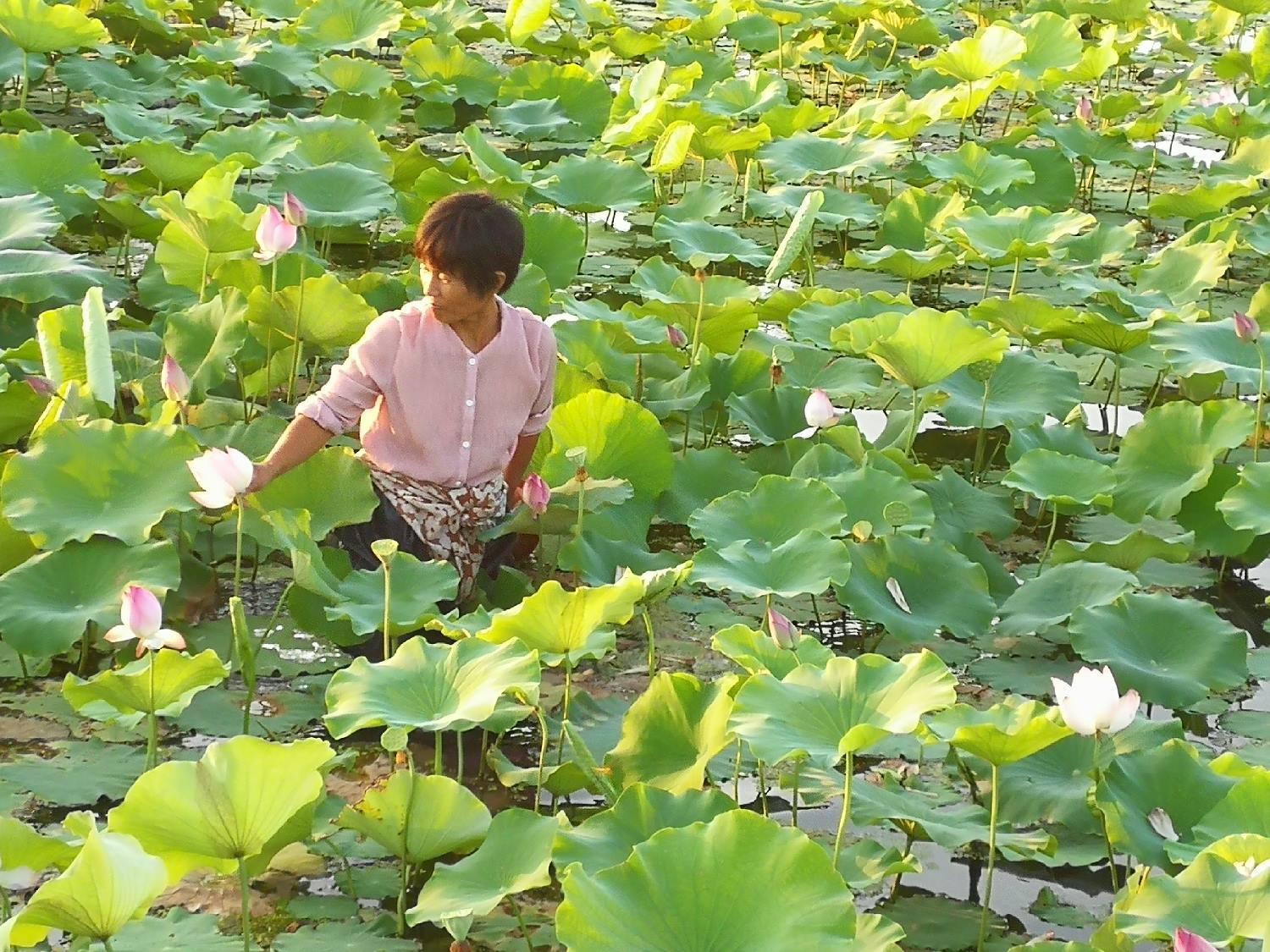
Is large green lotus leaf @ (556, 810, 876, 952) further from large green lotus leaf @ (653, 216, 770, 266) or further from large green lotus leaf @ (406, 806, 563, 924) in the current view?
large green lotus leaf @ (653, 216, 770, 266)

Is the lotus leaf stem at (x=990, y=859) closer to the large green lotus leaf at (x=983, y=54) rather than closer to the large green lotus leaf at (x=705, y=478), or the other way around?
the large green lotus leaf at (x=705, y=478)

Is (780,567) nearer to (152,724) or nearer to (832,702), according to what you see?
(832,702)

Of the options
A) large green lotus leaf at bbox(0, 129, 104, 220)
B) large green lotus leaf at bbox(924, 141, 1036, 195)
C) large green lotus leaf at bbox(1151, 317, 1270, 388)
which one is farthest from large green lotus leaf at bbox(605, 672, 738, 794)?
large green lotus leaf at bbox(924, 141, 1036, 195)

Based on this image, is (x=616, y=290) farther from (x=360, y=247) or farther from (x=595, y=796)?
(x=595, y=796)

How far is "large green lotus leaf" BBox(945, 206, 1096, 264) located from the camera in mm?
3854

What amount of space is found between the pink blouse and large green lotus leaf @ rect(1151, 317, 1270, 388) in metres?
1.24

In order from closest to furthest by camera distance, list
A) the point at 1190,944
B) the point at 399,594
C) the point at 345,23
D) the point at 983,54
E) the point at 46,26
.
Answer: the point at 1190,944 → the point at 399,594 → the point at 46,26 → the point at 983,54 → the point at 345,23

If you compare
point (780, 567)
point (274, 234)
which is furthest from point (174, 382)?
point (780, 567)

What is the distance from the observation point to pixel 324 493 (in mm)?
2641

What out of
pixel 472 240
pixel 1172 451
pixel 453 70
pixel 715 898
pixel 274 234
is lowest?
pixel 453 70

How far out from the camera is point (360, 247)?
Answer: 14.1ft

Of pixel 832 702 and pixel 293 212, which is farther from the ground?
pixel 293 212

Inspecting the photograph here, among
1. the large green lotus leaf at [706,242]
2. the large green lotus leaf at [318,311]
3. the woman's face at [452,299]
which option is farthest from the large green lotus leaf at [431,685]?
the large green lotus leaf at [706,242]

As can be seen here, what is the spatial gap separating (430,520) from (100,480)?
488 mm
